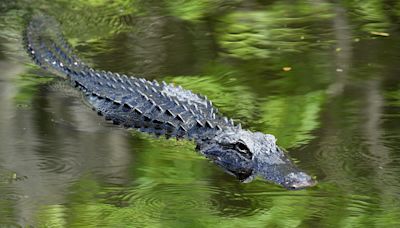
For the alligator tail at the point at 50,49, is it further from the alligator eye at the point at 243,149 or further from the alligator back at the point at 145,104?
the alligator eye at the point at 243,149

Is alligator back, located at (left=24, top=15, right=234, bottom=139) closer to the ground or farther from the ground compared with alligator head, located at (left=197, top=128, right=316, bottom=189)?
farther from the ground

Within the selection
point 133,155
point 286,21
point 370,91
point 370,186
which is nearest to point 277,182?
point 370,186

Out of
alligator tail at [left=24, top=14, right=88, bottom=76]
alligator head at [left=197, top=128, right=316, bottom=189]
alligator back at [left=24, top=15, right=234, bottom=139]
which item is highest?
alligator tail at [left=24, top=14, right=88, bottom=76]

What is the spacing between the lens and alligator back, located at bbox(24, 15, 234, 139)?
5.97m

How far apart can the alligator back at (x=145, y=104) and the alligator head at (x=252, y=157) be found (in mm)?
168

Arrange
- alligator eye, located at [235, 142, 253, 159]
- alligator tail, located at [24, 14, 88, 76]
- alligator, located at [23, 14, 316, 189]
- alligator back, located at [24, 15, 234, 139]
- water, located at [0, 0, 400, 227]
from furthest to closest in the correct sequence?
alligator tail, located at [24, 14, 88, 76] < alligator back, located at [24, 15, 234, 139] < alligator eye, located at [235, 142, 253, 159] < alligator, located at [23, 14, 316, 189] < water, located at [0, 0, 400, 227]

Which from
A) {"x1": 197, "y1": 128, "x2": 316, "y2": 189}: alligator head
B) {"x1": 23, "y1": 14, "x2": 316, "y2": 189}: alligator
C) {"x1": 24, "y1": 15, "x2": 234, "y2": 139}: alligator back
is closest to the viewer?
{"x1": 197, "y1": 128, "x2": 316, "y2": 189}: alligator head

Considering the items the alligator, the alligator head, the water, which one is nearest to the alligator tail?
the alligator

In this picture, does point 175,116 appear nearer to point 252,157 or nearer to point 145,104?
point 145,104

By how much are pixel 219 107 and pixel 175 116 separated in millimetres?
508

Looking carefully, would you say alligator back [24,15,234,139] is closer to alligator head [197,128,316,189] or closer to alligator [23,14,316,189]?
alligator [23,14,316,189]

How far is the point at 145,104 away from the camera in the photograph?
630 cm

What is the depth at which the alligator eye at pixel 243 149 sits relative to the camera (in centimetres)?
546

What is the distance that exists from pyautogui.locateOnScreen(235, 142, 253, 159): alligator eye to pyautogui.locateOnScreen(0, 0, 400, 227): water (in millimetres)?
197
